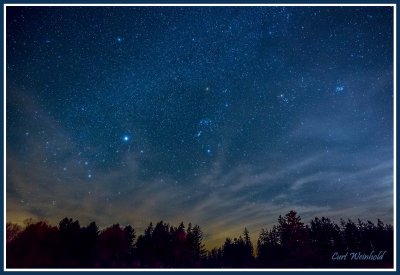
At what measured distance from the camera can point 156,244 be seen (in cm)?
4862

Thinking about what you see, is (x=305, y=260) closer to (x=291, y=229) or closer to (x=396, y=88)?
(x=291, y=229)

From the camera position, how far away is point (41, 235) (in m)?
45.0

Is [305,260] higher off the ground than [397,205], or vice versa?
[397,205]

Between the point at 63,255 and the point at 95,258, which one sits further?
the point at 95,258

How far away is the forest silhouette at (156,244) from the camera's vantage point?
38438 mm

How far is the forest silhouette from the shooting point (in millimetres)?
38438

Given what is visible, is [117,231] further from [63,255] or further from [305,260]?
[305,260]

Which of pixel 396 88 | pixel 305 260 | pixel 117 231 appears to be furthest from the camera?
pixel 117 231

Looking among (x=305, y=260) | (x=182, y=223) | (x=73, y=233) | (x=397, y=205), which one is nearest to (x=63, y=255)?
(x=73, y=233)

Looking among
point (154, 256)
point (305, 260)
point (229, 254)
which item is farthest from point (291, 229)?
point (229, 254)

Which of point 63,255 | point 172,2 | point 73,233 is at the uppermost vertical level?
point 172,2

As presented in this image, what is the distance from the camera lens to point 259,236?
208 ft

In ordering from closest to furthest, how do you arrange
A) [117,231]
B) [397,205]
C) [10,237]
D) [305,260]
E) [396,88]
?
[397,205]
[396,88]
[305,260]
[10,237]
[117,231]

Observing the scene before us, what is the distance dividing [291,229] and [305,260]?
653 cm
